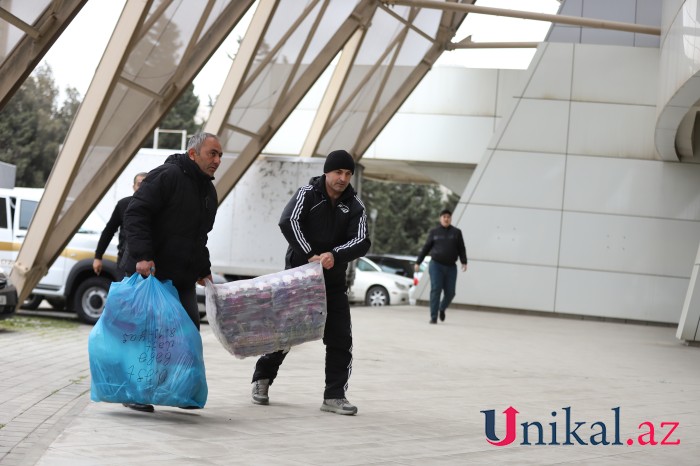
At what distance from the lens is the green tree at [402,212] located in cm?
6381

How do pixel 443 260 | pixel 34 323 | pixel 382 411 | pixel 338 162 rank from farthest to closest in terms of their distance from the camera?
pixel 443 260
pixel 34 323
pixel 382 411
pixel 338 162

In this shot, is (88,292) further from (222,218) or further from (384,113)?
(384,113)

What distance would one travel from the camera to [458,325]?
58.9 ft

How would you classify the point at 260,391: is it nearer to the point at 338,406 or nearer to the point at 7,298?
the point at 338,406

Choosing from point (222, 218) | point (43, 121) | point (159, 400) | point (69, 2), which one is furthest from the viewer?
point (43, 121)

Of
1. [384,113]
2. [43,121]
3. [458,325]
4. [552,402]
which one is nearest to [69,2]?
[552,402]

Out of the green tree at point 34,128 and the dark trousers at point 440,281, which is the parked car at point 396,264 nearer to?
the dark trousers at point 440,281

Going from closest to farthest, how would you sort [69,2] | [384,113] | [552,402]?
[552,402] → [69,2] → [384,113]

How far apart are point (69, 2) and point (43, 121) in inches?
1613

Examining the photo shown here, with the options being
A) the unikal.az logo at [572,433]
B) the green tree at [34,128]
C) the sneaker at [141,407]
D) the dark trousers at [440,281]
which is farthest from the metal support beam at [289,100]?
the green tree at [34,128]

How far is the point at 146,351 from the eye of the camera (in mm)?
6359

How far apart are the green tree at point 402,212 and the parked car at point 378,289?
3545 cm

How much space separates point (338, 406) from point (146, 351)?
142 centimetres

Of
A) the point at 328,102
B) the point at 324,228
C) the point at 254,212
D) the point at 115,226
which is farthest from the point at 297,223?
the point at 328,102
